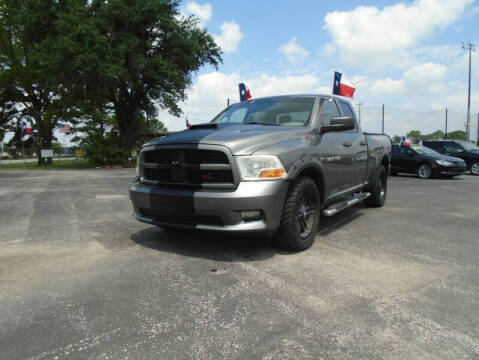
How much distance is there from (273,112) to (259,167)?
1.57 m

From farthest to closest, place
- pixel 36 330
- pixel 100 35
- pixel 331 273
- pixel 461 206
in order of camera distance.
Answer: pixel 100 35, pixel 461 206, pixel 331 273, pixel 36 330

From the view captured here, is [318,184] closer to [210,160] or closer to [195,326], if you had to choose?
[210,160]

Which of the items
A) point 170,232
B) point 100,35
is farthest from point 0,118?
point 170,232

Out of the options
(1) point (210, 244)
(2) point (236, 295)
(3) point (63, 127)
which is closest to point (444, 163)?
(1) point (210, 244)

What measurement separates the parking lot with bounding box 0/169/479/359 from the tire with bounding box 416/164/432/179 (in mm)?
9731

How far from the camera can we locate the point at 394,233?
15.7 ft

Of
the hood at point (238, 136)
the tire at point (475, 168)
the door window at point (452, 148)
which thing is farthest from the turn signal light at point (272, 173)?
the door window at point (452, 148)

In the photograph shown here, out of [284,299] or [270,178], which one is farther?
[270,178]

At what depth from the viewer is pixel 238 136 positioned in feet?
11.7

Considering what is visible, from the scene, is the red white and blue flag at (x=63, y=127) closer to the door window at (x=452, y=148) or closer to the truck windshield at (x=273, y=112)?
the door window at (x=452, y=148)

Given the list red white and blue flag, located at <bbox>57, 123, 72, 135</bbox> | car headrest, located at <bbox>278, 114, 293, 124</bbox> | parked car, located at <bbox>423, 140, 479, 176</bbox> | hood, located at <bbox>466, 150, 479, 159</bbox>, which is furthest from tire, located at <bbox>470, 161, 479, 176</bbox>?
red white and blue flag, located at <bbox>57, 123, 72, 135</bbox>

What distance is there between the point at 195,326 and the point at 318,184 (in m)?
2.48

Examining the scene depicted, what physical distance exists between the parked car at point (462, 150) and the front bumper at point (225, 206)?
16.3 m

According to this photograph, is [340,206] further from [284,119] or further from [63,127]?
[63,127]
